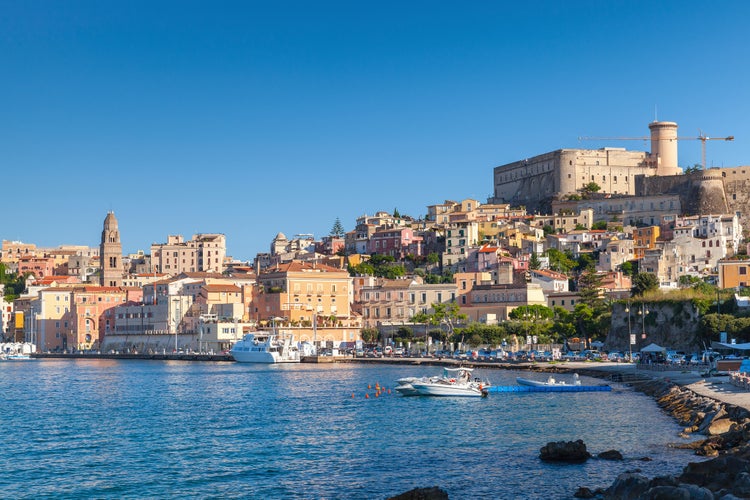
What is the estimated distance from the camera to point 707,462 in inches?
894

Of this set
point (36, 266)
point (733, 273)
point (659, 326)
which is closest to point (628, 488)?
point (659, 326)

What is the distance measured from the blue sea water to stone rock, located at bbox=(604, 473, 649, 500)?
67.2 inches

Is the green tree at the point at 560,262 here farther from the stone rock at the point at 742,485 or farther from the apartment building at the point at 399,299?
the stone rock at the point at 742,485

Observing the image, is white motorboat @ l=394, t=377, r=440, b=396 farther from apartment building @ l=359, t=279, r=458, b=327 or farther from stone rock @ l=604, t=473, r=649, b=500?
apartment building @ l=359, t=279, r=458, b=327

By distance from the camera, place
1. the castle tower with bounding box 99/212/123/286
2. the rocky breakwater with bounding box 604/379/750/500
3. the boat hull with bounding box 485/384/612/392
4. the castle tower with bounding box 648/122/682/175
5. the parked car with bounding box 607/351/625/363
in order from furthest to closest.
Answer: the castle tower with bounding box 648/122/682/175, the castle tower with bounding box 99/212/123/286, the parked car with bounding box 607/351/625/363, the boat hull with bounding box 485/384/612/392, the rocky breakwater with bounding box 604/379/750/500

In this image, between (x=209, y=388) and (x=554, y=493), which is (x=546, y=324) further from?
(x=554, y=493)

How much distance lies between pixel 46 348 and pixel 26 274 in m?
33.6

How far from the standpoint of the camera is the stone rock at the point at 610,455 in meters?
27.3

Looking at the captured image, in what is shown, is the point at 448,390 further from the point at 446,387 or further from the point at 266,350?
the point at 266,350

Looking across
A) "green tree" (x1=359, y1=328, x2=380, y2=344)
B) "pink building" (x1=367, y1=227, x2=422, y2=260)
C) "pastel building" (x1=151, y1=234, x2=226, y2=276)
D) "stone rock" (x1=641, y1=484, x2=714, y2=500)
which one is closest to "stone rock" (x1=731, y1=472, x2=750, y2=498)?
"stone rock" (x1=641, y1=484, x2=714, y2=500)

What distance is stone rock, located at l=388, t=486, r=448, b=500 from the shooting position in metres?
21.8

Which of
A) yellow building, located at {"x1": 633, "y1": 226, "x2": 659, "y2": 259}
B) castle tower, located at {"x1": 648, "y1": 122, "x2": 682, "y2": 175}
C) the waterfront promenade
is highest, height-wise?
castle tower, located at {"x1": 648, "y1": 122, "x2": 682, "y2": 175}

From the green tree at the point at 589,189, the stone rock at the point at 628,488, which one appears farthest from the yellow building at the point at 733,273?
the stone rock at the point at 628,488

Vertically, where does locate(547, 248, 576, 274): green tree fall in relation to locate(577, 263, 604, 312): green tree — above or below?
above
